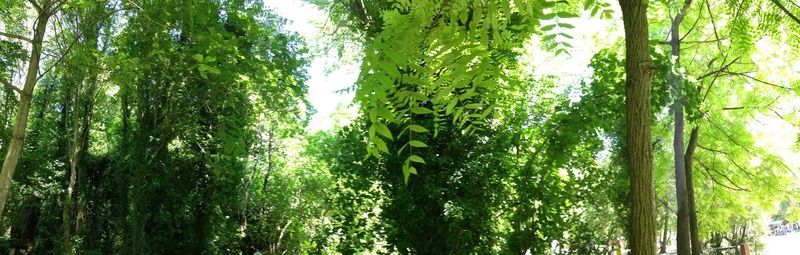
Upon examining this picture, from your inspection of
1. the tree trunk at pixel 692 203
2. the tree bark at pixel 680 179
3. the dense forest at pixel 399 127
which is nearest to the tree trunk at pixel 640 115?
the dense forest at pixel 399 127

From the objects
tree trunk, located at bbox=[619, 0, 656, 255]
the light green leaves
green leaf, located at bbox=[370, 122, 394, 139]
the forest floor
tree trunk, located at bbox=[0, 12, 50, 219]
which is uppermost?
the forest floor

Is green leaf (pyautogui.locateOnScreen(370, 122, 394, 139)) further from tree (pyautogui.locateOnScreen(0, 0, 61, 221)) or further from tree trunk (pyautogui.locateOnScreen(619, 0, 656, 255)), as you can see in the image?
tree (pyautogui.locateOnScreen(0, 0, 61, 221))

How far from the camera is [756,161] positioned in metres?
13.8

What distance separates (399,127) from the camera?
6.59m

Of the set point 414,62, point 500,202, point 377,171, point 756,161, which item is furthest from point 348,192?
point 756,161

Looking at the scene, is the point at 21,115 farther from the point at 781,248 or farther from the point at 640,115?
the point at 781,248

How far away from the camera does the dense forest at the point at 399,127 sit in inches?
66.7

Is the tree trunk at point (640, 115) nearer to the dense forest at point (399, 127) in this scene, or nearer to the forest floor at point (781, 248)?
the dense forest at point (399, 127)

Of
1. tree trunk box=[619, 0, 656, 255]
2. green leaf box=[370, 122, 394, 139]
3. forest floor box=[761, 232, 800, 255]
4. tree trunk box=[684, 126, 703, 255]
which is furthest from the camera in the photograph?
forest floor box=[761, 232, 800, 255]

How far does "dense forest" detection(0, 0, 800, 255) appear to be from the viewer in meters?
1.70

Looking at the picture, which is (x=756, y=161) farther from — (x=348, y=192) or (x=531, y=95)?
(x=348, y=192)

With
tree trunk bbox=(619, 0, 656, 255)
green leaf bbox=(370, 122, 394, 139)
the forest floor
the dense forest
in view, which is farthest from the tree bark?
the forest floor

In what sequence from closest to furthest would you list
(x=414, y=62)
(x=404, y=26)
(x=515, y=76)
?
(x=404, y=26)
(x=414, y=62)
(x=515, y=76)

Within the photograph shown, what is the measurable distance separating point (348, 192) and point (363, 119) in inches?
34.4
